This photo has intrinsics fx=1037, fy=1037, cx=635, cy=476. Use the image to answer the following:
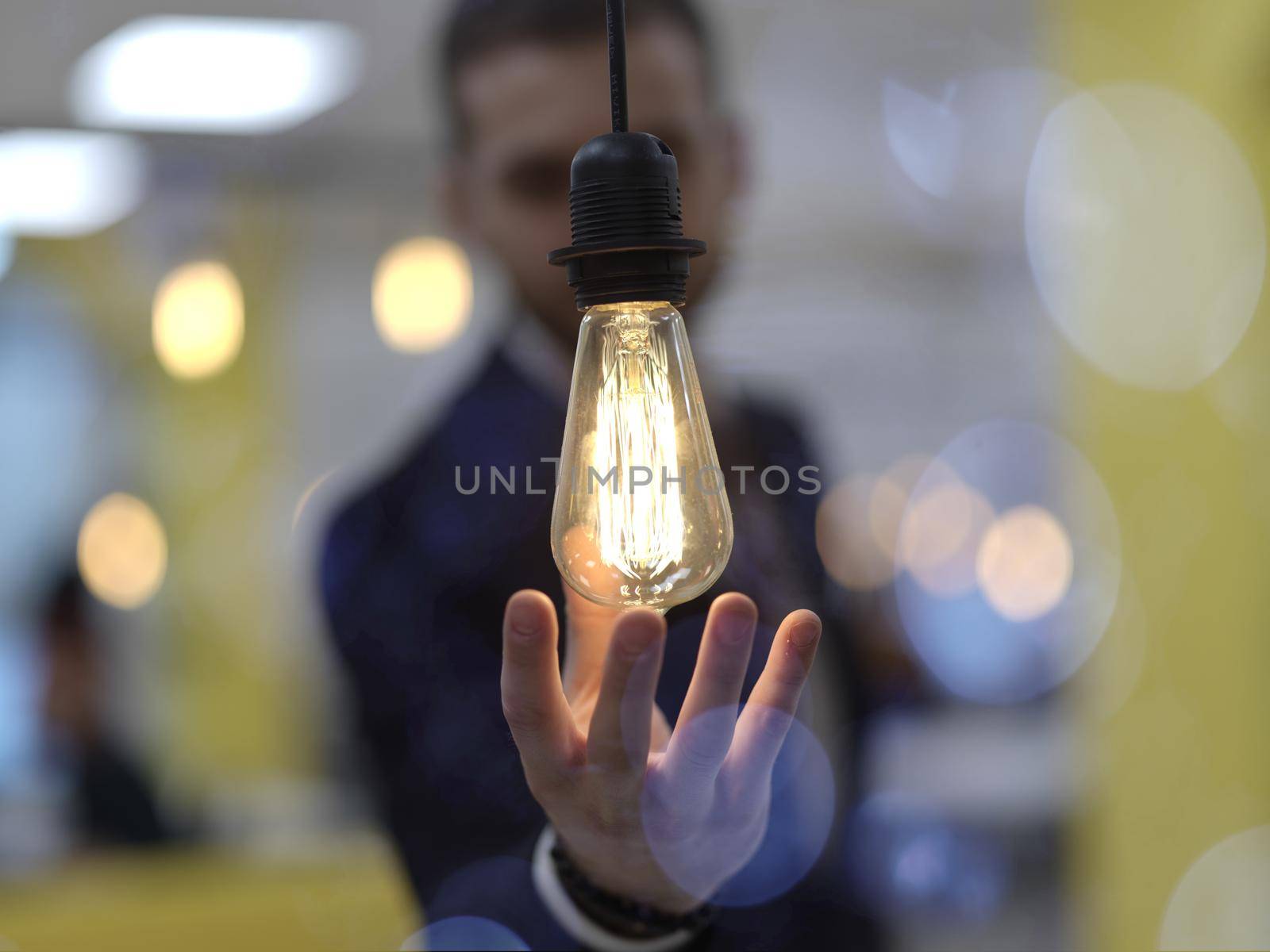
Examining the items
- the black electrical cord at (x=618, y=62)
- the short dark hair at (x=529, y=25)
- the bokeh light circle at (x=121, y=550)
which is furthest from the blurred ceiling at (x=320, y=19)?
the bokeh light circle at (x=121, y=550)

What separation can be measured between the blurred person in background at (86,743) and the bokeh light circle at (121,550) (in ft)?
0.16

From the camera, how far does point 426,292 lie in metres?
1.09

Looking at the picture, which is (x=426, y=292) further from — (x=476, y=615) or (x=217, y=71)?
(x=476, y=615)

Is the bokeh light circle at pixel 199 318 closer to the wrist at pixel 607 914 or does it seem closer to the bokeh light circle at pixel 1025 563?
the bokeh light circle at pixel 1025 563

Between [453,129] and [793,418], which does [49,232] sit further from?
[793,418]

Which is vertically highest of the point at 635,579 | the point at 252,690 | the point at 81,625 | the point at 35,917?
the point at 635,579

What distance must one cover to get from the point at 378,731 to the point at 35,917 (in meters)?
0.98

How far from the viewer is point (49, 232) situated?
73.1 inches

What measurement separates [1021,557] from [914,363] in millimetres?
473

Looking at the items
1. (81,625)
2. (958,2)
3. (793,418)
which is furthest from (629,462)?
(81,625)

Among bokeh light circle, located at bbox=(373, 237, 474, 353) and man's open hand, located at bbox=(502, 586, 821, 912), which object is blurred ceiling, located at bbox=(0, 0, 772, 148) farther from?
man's open hand, located at bbox=(502, 586, 821, 912)

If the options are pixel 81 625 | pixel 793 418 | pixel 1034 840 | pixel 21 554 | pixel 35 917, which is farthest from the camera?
pixel 1034 840

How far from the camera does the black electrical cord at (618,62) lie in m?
0.29

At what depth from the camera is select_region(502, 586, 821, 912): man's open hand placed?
0.29m
